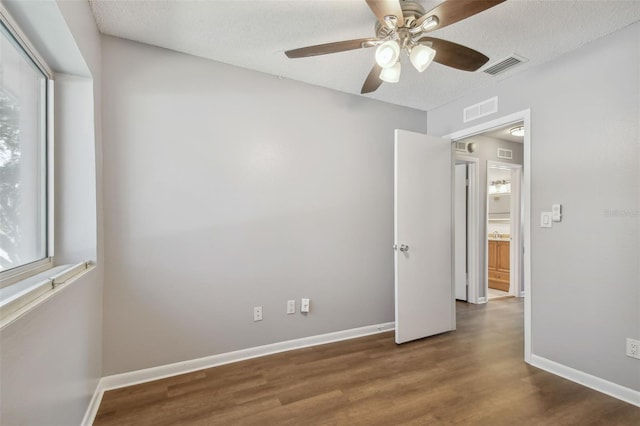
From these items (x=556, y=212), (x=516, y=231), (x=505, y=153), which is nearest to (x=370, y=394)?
(x=556, y=212)

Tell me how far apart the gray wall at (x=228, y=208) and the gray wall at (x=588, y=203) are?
4.54ft

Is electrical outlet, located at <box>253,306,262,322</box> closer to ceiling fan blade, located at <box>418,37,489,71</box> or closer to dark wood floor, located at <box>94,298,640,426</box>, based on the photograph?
dark wood floor, located at <box>94,298,640,426</box>

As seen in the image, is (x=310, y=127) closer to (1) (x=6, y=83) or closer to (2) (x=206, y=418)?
(1) (x=6, y=83)

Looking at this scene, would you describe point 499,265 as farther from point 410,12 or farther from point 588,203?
point 410,12

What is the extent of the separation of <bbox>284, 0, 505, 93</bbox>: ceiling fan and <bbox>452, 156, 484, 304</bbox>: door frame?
280cm

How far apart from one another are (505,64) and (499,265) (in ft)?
12.2

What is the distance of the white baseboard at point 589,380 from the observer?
6.24 ft

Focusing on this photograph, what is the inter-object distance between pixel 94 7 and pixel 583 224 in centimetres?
362

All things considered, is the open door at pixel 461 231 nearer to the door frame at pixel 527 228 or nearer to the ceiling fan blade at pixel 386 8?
the door frame at pixel 527 228

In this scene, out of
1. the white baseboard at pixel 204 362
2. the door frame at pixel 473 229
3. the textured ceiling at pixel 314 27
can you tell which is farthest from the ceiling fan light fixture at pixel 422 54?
the door frame at pixel 473 229

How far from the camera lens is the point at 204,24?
1.94 meters

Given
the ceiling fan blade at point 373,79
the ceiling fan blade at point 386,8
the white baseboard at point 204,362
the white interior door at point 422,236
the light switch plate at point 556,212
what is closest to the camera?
the ceiling fan blade at point 386,8

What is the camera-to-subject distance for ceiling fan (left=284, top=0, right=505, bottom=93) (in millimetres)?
1329

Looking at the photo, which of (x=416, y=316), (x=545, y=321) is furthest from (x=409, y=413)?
(x=545, y=321)
